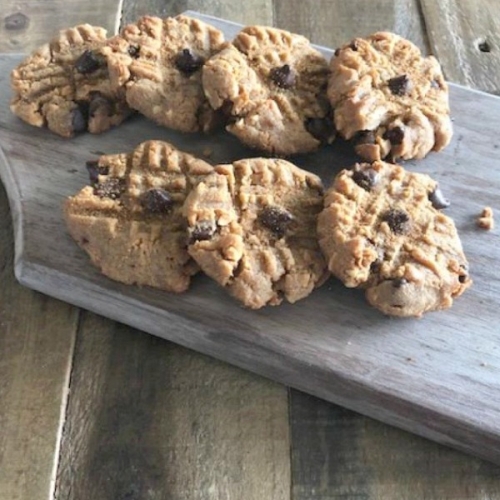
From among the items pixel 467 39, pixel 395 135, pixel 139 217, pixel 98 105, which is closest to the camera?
pixel 139 217

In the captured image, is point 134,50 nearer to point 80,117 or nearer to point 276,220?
point 80,117

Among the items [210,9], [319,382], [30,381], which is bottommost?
[30,381]

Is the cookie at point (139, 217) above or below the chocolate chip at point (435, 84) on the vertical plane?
below

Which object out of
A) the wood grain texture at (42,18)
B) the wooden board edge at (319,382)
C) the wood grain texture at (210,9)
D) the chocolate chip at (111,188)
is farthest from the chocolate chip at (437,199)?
the wood grain texture at (42,18)

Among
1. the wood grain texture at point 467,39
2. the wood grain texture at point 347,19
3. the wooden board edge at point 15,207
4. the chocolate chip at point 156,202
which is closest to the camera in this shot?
the chocolate chip at point 156,202

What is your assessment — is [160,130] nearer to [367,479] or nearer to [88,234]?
[88,234]

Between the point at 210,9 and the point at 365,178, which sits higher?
the point at 365,178

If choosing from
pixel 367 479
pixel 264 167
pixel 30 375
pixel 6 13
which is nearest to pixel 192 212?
pixel 264 167

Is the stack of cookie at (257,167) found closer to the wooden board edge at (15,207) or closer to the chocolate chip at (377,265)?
the chocolate chip at (377,265)

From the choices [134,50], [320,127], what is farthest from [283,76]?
[134,50]
